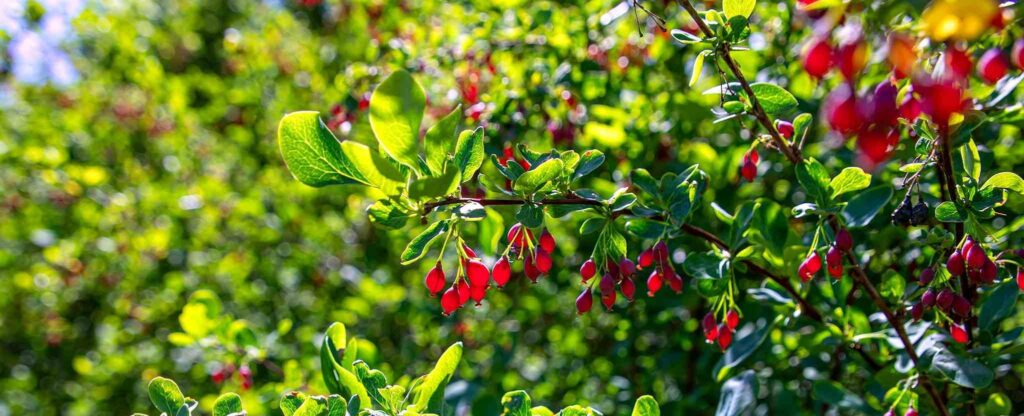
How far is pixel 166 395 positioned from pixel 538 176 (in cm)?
61

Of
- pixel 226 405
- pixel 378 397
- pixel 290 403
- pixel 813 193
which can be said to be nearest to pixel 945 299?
pixel 813 193

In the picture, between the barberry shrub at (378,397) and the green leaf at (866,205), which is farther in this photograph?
the green leaf at (866,205)

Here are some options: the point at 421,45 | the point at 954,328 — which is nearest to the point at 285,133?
the point at 954,328

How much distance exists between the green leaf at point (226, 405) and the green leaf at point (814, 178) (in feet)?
2.83

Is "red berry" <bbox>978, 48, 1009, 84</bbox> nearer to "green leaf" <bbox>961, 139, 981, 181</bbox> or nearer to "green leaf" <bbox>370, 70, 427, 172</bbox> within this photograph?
"green leaf" <bbox>961, 139, 981, 181</bbox>

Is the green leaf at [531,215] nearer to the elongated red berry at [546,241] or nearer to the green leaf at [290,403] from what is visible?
the elongated red berry at [546,241]

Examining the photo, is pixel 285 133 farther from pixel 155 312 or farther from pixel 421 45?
pixel 155 312

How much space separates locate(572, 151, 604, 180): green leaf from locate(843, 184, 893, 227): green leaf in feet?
1.31

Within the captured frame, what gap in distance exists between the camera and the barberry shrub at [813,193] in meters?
0.80

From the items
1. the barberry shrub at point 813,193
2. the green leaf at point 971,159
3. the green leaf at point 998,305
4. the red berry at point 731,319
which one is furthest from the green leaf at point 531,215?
the green leaf at point 998,305

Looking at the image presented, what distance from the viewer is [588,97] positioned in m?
2.21

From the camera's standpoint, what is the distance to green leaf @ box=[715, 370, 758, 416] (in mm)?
1387

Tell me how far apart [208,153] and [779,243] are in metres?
4.13

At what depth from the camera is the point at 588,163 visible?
115 cm
